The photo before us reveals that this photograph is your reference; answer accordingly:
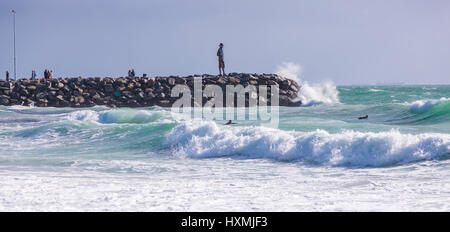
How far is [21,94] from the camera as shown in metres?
34.9

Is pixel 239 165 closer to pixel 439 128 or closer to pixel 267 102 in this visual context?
pixel 439 128

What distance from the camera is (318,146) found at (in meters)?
11.4

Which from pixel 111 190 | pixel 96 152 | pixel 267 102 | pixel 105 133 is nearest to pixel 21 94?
pixel 267 102

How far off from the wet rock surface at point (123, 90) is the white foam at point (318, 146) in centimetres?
1796

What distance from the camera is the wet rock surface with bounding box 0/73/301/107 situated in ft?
107

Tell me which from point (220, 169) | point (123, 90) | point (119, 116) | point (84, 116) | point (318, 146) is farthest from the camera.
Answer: point (123, 90)

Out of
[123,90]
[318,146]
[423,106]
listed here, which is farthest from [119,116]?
[318,146]

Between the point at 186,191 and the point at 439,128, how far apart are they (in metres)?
11.2

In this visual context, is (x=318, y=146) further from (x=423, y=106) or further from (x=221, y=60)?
(x=221, y=60)

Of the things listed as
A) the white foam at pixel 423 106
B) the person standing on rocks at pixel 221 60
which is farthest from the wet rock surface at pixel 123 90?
the white foam at pixel 423 106

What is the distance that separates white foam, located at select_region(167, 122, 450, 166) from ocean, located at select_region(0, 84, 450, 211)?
21 millimetres

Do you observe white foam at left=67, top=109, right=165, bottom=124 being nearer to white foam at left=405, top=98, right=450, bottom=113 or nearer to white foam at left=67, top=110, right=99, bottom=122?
white foam at left=67, top=110, right=99, bottom=122

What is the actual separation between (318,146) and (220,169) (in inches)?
85.6
